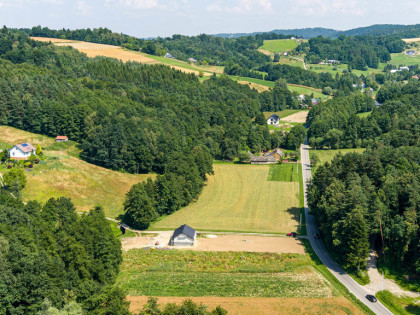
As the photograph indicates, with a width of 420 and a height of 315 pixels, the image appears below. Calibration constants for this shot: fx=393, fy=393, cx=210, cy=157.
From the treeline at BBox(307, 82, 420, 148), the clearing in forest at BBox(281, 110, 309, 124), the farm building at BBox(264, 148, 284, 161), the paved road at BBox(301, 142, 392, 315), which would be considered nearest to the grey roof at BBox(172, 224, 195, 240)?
the paved road at BBox(301, 142, 392, 315)

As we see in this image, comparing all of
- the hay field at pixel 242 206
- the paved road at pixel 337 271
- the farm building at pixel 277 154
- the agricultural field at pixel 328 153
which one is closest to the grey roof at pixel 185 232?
the hay field at pixel 242 206

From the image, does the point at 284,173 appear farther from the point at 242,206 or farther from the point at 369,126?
the point at 369,126

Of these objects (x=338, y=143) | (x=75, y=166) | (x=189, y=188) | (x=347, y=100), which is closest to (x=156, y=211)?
(x=189, y=188)

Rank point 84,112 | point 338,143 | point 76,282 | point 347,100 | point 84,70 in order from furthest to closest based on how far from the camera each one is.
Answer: point 347,100, point 84,70, point 338,143, point 84,112, point 76,282

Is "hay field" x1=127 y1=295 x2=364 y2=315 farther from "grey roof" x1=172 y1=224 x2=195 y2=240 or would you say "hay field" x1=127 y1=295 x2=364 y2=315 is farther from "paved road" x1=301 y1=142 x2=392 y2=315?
"grey roof" x1=172 y1=224 x2=195 y2=240

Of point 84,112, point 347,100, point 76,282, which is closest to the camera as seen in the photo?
point 76,282

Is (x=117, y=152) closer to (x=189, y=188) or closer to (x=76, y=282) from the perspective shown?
(x=189, y=188)

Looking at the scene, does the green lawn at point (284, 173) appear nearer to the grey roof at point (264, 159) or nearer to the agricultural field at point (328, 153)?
the grey roof at point (264, 159)
